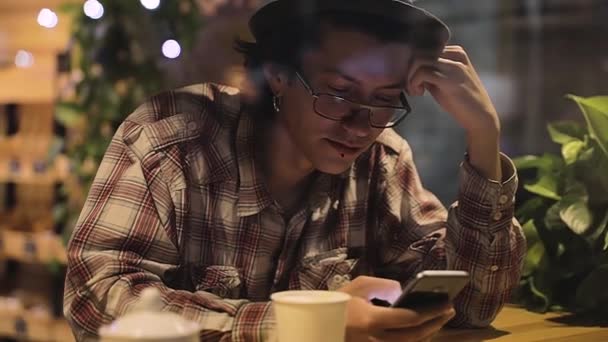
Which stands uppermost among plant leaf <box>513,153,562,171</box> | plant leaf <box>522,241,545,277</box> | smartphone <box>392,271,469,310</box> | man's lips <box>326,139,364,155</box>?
man's lips <box>326,139,364,155</box>

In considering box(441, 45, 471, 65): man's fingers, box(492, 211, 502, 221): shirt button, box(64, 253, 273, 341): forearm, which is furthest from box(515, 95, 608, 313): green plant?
box(64, 253, 273, 341): forearm

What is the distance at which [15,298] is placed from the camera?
148 inches

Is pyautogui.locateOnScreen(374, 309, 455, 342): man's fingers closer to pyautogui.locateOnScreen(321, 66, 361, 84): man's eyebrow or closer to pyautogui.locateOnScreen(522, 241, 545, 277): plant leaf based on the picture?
pyautogui.locateOnScreen(321, 66, 361, 84): man's eyebrow

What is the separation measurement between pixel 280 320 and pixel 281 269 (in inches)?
19.6

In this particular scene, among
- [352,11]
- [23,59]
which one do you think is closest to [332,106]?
[352,11]

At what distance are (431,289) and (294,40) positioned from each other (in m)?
0.53

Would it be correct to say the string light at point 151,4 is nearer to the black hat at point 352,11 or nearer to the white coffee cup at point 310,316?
the black hat at point 352,11

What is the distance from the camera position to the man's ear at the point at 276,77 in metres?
1.41

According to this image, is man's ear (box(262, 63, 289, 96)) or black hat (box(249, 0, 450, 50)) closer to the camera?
black hat (box(249, 0, 450, 50))

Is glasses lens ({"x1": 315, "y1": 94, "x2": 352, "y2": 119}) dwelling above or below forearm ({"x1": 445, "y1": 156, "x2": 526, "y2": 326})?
above

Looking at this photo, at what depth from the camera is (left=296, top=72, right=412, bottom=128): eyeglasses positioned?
131 cm

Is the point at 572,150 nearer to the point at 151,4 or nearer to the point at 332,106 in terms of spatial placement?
the point at 332,106

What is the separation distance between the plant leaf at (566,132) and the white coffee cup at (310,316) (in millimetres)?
966

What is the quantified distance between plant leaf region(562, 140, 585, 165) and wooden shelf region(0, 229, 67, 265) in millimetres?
2142
